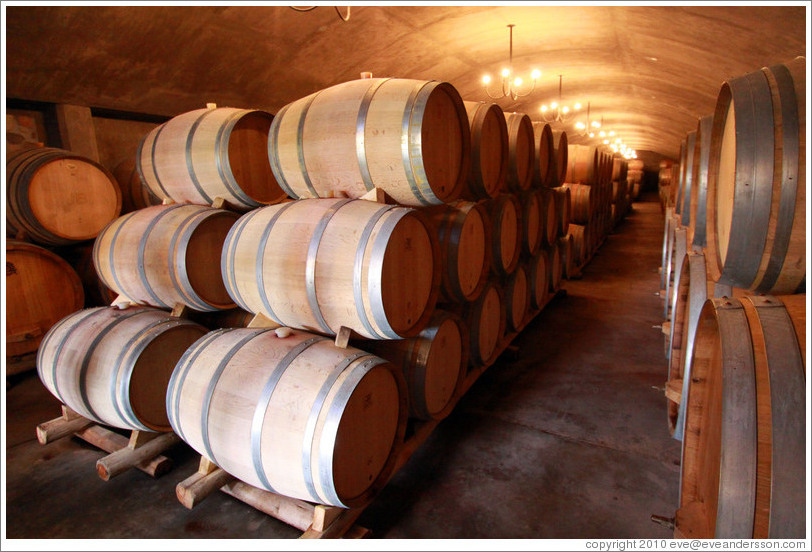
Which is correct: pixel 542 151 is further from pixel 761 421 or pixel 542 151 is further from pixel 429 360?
pixel 761 421

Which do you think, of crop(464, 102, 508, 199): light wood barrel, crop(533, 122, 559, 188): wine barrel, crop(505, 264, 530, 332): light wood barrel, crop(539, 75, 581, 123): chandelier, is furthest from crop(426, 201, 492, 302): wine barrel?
crop(539, 75, 581, 123): chandelier

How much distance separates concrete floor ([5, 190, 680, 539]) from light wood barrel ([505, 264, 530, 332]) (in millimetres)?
521

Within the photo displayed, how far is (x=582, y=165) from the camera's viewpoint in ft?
25.0

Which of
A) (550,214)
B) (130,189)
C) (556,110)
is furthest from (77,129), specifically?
(556,110)

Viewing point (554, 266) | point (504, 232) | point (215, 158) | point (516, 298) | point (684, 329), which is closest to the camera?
point (684, 329)

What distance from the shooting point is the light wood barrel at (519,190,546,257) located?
4.68 m

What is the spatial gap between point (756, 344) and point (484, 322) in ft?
8.59

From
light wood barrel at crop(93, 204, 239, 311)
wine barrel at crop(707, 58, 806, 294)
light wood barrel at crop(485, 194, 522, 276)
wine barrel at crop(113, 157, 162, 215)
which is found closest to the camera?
wine barrel at crop(707, 58, 806, 294)

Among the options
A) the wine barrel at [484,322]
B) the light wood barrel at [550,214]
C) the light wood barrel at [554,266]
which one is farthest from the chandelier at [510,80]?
the wine barrel at [484,322]

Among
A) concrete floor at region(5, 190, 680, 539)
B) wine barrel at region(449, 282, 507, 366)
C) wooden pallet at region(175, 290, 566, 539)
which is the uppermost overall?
wine barrel at region(449, 282, 507, 366)

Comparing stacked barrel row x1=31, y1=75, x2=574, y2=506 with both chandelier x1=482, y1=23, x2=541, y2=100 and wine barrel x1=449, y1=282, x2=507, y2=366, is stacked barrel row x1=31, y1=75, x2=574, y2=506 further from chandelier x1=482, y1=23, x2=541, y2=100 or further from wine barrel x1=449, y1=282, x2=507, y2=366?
chandelier x1=482, y1=23, x2=541, y2=100

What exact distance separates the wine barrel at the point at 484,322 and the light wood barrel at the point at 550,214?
63.4 inches

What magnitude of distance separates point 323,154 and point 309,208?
0.33m

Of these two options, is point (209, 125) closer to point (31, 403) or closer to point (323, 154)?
point (323, 154)
